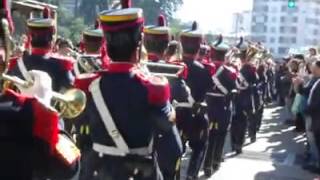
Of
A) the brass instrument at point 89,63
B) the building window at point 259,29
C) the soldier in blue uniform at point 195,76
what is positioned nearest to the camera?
the brass instrument at point 89,63

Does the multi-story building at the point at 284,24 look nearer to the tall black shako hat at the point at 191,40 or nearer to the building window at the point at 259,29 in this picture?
the building window at the point at 259,29

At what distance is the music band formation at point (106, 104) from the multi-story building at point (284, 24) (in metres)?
111

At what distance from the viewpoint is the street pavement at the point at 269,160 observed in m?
9.77

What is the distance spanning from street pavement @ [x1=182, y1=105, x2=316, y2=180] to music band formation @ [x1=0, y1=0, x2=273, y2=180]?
2013mm

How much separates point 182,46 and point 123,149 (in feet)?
12.7

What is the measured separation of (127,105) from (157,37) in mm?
2591

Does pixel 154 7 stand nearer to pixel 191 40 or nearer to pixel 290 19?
pixel 290 19

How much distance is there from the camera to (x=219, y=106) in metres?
9.21

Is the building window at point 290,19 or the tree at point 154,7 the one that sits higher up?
the tree at point 154,7

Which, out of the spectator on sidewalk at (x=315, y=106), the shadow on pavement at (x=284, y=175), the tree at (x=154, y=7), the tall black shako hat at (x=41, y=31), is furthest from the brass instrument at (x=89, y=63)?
the tree at (x=154, y=7)

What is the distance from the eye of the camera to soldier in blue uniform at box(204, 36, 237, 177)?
30.1ft

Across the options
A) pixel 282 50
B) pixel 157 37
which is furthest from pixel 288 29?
pixel 157 37

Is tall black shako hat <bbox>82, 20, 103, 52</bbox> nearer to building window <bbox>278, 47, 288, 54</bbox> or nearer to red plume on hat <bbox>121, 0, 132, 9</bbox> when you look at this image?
red plume on hat <bbox>121, 0, 132, 9</bbox>

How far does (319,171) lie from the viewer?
1008 cm
